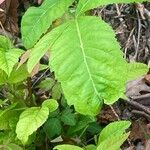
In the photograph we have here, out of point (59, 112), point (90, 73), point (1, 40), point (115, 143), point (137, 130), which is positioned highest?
point (90, 73)

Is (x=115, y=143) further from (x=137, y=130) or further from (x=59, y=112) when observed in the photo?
(x=137, y=130)

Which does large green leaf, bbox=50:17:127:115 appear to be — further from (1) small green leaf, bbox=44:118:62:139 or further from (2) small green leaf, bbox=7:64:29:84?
(1) small green leaf, bbox=44:118:62:139

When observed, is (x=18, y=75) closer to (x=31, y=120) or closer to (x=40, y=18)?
(x=31, y=120)

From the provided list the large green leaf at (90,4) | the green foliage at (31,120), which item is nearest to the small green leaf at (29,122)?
the green foliage at (31,120)

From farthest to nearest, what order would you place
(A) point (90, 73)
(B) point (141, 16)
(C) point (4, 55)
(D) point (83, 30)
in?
(B) point (141, 16) → (C) point (4, 55) → (D) point (83, 30) → (A) point (90, 73)

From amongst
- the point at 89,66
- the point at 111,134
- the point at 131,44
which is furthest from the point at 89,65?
the point at 131,44

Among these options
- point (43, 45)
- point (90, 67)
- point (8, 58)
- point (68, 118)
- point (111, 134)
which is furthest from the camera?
point (68, 118)

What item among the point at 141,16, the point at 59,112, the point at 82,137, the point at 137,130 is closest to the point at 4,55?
the point at 59,112
